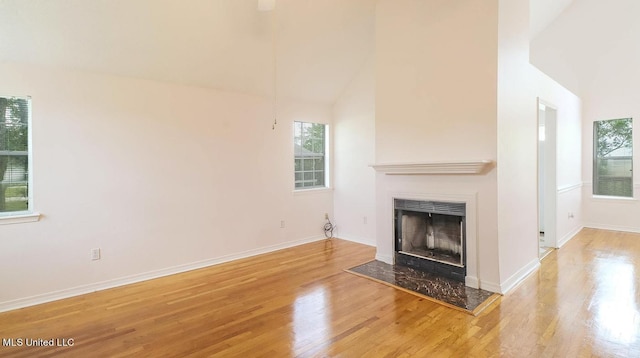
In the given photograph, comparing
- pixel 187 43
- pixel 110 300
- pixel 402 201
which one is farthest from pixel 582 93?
pixel 110 300

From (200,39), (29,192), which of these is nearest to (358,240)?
(200,39)

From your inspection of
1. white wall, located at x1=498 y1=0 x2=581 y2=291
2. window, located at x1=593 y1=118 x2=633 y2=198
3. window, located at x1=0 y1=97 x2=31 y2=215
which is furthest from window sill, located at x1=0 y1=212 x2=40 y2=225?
window, located at x1=593 y1=118 x2=633 y2=198

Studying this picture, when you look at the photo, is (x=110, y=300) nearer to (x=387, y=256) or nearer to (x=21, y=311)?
(x=21, y=311)

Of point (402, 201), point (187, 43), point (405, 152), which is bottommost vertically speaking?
point (402, 201)

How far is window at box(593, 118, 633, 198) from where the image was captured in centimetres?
592

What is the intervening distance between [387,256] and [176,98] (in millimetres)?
3383

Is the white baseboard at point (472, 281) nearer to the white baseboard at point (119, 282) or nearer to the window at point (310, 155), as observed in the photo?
the white baseboard at point (119, 282)

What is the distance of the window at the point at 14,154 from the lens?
3094 millimetres

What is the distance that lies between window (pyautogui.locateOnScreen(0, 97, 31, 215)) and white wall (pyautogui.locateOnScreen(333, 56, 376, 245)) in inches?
163

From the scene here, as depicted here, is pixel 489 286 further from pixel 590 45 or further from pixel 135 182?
pixel 590 45

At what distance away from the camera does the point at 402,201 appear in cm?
397

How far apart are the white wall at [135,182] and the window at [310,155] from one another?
0.41 metres

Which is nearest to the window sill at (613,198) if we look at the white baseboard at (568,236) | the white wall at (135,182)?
the white baseboard at (568,236)

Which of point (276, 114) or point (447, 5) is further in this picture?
point (276, 114)
